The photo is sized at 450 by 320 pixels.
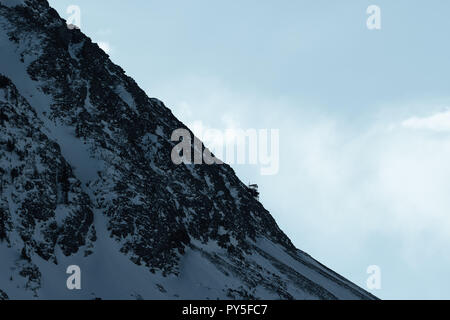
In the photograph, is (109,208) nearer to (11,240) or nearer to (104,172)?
(104,172)

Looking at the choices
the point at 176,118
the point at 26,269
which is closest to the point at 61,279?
the point at 26,269

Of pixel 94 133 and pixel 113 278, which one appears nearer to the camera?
pixel 113 278

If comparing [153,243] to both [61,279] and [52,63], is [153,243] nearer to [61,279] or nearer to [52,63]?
[61,279]

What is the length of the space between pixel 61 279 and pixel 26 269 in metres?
5.35

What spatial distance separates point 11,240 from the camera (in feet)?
234

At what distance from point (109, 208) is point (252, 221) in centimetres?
4670

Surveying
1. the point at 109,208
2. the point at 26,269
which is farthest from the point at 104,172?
the point at 26,269

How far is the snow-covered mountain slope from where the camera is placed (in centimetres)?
7688

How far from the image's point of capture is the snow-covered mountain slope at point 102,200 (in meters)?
76.9

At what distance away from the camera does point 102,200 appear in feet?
294
